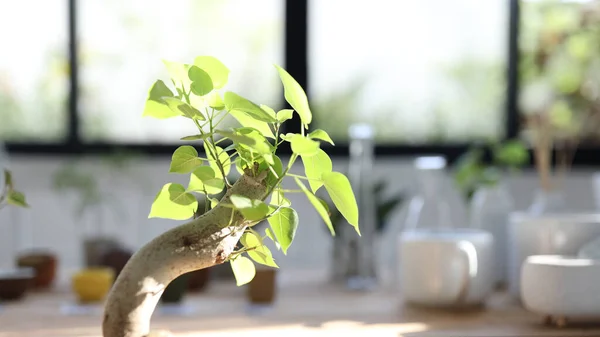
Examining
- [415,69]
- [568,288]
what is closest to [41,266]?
[568,288]

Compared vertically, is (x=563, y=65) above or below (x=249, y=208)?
above

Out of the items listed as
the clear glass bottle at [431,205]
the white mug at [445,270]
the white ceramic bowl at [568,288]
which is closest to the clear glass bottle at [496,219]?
the clear glass bottle at [431,205]

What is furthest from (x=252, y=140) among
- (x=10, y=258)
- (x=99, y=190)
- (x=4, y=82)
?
(x=4, y=82)

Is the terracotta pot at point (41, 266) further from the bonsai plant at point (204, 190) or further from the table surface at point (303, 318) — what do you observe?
the bonsai plant at point (204, 190)

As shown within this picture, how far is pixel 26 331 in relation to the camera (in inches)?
39.9

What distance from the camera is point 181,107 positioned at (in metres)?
0.60

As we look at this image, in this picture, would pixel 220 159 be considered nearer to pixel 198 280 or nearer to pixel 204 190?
pixel 204 190

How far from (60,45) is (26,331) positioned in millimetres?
1282

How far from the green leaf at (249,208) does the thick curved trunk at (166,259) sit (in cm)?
6

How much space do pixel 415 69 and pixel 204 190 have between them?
5.46ft

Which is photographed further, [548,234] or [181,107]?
[548,234]

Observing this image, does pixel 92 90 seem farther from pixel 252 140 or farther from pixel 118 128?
pixel 252 140

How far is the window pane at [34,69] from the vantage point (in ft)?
6.95

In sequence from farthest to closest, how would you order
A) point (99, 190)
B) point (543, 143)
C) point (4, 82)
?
point (4, 82)
point (99, 190)
point (543, 143)
